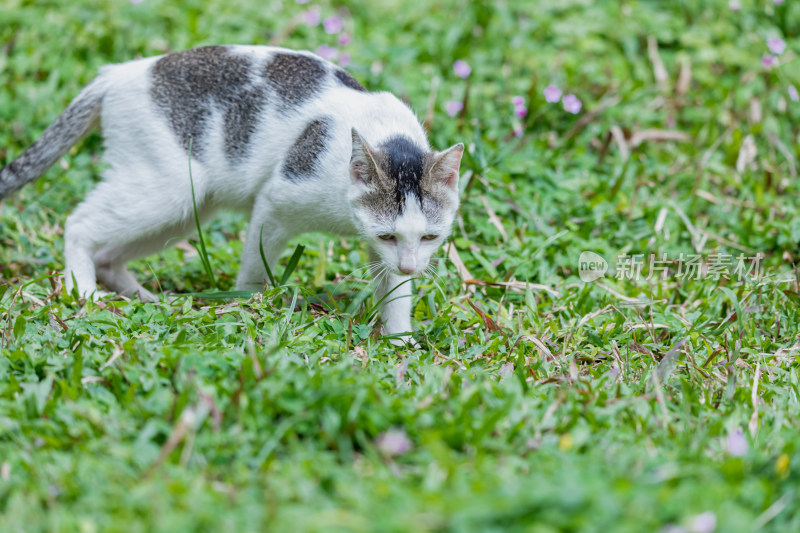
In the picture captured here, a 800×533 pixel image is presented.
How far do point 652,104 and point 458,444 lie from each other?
15.6 ft

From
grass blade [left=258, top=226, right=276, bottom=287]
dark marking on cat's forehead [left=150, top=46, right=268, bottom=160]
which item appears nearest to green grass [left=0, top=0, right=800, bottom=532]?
grass blade [left=258, top=226, right=276, bottom=287]

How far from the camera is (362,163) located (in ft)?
12.2

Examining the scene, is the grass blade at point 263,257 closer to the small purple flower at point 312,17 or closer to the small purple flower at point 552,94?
the small purple flower at point 552,94

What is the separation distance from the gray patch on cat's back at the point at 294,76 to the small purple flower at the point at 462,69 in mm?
2195

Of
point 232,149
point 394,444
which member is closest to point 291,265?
point 232,149

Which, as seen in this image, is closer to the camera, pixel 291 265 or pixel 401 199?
pixel 401 199

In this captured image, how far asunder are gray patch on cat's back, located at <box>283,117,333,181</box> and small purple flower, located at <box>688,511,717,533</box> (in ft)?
8.17

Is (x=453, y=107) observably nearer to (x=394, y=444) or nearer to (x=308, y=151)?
(x=308, y=151)

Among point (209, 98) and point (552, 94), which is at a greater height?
point (209, 98)

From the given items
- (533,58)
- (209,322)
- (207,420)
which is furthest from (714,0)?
(207,420)

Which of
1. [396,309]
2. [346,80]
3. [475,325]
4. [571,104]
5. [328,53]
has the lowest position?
[475,325]

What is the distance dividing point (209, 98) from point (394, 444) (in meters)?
2.48

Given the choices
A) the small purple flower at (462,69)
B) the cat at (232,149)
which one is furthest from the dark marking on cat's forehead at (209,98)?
the small purple flower at (462,69)

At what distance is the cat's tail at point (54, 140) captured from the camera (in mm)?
4453
